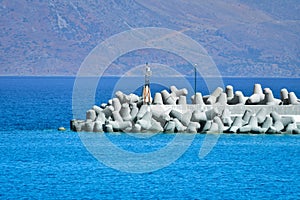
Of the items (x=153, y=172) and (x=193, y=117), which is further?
(x=193, y=117)

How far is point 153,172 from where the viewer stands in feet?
107

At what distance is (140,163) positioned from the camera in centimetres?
3438

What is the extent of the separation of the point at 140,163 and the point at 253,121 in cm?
767

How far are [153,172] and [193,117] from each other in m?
8.76

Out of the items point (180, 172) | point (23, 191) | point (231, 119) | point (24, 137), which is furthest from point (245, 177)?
point (24, 137)

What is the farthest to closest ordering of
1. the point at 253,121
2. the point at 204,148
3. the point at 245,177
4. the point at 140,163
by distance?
the point at 253,121
the point at 204,148
the point at 140,163
the point at 245,177

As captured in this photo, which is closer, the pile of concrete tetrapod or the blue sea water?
the blue sea water

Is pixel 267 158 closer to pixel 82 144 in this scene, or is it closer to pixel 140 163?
pixel 140 163

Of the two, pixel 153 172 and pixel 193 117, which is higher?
pixel 193 117

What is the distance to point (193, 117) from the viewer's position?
41.0 m

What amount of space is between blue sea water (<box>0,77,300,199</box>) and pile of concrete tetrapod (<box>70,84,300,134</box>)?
1.38 feet

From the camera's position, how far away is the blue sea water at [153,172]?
2866 centimetres

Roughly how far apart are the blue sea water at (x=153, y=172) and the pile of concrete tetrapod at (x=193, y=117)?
0.42m

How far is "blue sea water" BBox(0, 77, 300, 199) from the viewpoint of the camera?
28.7m
